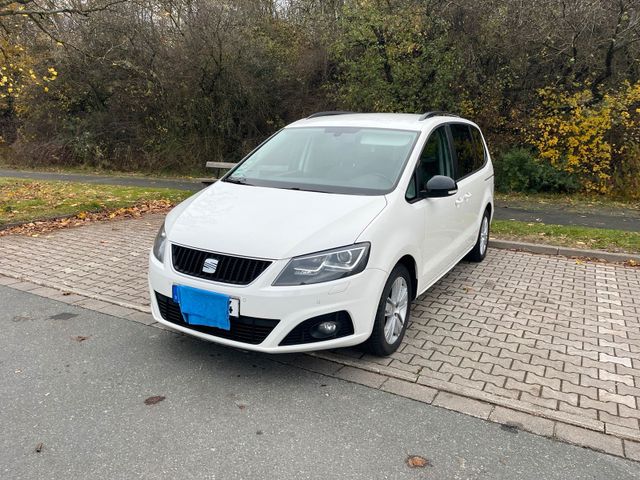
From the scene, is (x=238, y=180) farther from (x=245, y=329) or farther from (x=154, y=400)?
(x=154, y=400)

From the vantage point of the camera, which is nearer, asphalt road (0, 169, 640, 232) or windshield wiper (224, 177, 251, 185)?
windshield wiper (224, 177, 251, 185)

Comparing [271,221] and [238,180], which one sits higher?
[238,180]

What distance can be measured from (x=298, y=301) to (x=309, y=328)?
8.9 inches

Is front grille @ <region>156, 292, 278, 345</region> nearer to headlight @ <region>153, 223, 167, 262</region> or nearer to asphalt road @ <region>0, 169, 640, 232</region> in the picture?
headlight @ <region>153, 223, 167, 262</region>

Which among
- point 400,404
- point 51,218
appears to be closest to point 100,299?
point 400,404

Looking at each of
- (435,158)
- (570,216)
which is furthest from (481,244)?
(570,216)

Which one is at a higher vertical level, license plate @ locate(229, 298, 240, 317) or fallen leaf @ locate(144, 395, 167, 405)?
license plate @ locate(229, 298, 240, 317)

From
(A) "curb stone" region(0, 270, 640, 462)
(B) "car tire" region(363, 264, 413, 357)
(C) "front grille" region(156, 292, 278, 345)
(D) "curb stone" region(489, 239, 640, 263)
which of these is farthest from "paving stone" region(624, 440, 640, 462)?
(D) "curb stone" region(489, 239, 640, 263)

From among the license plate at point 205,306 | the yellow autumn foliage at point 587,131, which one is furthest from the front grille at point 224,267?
the yellow autumn foliage at point 587,131

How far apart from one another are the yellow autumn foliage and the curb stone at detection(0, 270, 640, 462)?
31.9ft

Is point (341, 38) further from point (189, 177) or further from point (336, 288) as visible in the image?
point (336, 288)

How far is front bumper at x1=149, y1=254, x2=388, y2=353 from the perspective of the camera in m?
→ 3.25

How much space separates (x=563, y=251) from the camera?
721 cm

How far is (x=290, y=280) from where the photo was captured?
3271 millimetres
